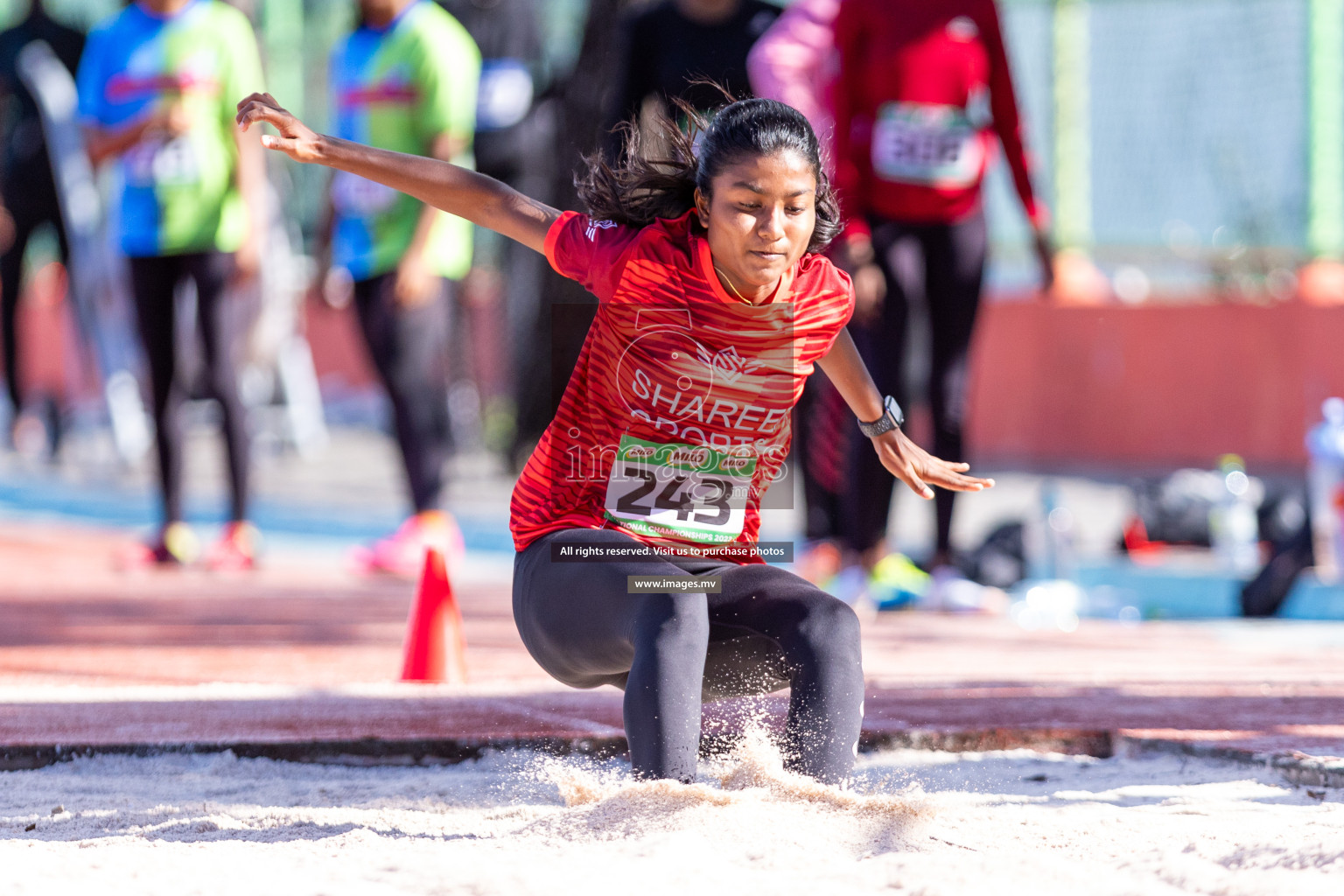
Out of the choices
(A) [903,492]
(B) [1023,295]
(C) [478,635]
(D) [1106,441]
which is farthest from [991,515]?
(C) [478,635]

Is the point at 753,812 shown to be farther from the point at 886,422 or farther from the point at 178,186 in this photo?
the point at 178,186

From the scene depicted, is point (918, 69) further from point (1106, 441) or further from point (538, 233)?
point (1106, 441)

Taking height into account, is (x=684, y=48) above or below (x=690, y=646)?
above

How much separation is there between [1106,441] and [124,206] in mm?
6351

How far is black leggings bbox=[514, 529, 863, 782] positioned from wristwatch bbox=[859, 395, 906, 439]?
429 millimetres

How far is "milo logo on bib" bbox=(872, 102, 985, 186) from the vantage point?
17.3ft

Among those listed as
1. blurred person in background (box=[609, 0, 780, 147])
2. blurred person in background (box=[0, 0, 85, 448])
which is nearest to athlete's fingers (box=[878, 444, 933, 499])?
blurred person in background (box=[609, 0, 780, 147])

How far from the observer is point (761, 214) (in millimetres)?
2680

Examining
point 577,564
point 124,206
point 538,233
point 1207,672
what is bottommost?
point 1207,672

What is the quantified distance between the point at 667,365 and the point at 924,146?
278 cm

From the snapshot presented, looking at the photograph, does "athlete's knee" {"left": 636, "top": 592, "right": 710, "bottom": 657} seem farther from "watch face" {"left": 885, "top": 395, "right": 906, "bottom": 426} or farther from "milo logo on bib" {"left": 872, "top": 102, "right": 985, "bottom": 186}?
"milo logo on bib" {"left": 872, "top": 102, "right": 985, "bottom": 186}

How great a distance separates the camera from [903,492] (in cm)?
914

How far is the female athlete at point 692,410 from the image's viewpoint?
2594mm

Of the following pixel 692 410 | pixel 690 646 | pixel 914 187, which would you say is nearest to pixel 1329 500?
pixel 914 187
